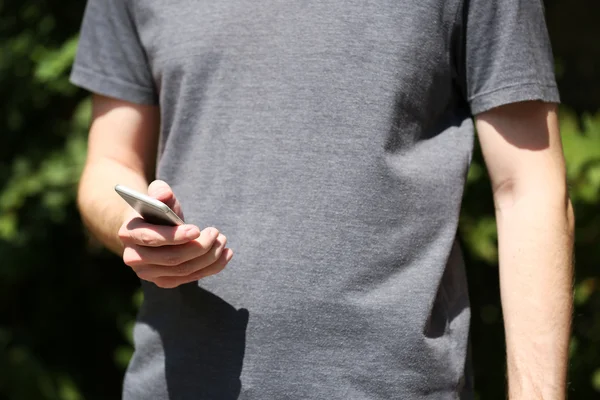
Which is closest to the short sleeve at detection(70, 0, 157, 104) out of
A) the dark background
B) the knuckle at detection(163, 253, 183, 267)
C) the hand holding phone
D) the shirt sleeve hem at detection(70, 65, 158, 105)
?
the shirt sleeve hem at detection(70, 65, 158, 105)

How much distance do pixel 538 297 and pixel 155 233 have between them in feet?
2.30

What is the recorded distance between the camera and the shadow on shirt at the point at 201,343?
1.39m

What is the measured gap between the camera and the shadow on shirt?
139 cm

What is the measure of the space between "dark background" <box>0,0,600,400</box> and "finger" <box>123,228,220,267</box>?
4.88 ft

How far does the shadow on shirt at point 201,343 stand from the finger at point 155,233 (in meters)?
0.23

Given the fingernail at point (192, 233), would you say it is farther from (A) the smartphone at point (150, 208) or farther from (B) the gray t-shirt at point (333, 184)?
(B) the gray t-shirt at point (333, 184)

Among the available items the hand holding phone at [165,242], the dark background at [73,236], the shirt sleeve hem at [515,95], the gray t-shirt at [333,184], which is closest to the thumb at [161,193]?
the hand holding phone at [165,242]

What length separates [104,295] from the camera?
→ 321 cm

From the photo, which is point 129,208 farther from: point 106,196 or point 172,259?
point 172,259

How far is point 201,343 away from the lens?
1428 millimetres

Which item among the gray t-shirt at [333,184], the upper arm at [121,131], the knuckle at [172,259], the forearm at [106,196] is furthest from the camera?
the upper arm at [121,131]

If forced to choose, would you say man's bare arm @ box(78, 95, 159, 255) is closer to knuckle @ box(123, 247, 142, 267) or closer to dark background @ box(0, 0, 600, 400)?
knuckle @ box(123, 247, 142, 267)

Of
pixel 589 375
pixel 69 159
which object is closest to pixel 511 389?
A: pixel 589 375

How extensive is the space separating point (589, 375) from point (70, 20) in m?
2.26
